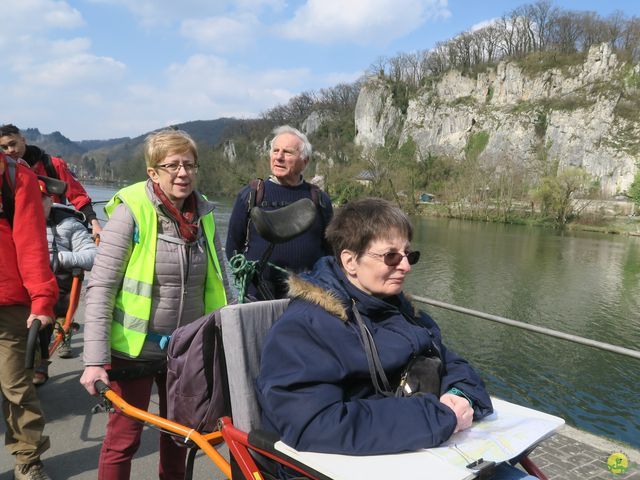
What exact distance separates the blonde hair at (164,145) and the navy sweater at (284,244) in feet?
3.44

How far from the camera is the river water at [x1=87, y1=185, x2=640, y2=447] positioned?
9.58 m

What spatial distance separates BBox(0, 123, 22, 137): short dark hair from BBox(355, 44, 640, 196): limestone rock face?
61918 mm

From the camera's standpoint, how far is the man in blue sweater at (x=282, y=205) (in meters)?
3.26

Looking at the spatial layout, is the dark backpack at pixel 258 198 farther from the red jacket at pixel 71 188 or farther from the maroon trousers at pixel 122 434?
the red jacket at pixel 71 188

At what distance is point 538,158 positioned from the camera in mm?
72375

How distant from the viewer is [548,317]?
14.7 m

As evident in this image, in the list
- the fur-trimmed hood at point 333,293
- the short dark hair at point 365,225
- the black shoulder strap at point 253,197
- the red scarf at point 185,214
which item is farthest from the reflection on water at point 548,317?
the fur-trimmed hood at point 333,293

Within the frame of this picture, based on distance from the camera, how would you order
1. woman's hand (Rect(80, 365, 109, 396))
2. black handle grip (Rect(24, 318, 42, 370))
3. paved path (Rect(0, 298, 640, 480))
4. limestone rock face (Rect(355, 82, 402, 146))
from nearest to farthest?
woman's hand (Rect(80, 365, 109, 396))
black handle grip (Rect(24, 318, 42, 370))
paved path (Rect(0, 298, 640, 480))
limestone rock face (Rect(355, 82, 402, 146))

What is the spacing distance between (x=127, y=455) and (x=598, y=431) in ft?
28.2

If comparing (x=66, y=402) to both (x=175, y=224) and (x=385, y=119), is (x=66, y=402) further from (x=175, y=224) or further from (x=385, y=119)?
(x=385, y=119)

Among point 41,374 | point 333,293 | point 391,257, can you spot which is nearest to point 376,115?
point 41,374

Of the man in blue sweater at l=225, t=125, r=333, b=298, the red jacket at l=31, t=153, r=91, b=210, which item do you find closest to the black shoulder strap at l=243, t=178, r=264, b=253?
the man in blue sweater at l=225, t=125, r=333, b=298

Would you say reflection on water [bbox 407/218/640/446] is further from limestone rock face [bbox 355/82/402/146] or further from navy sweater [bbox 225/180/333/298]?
limestone rock face [bbox 355/82/402/146]

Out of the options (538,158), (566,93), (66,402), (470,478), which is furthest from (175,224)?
(566,93)
